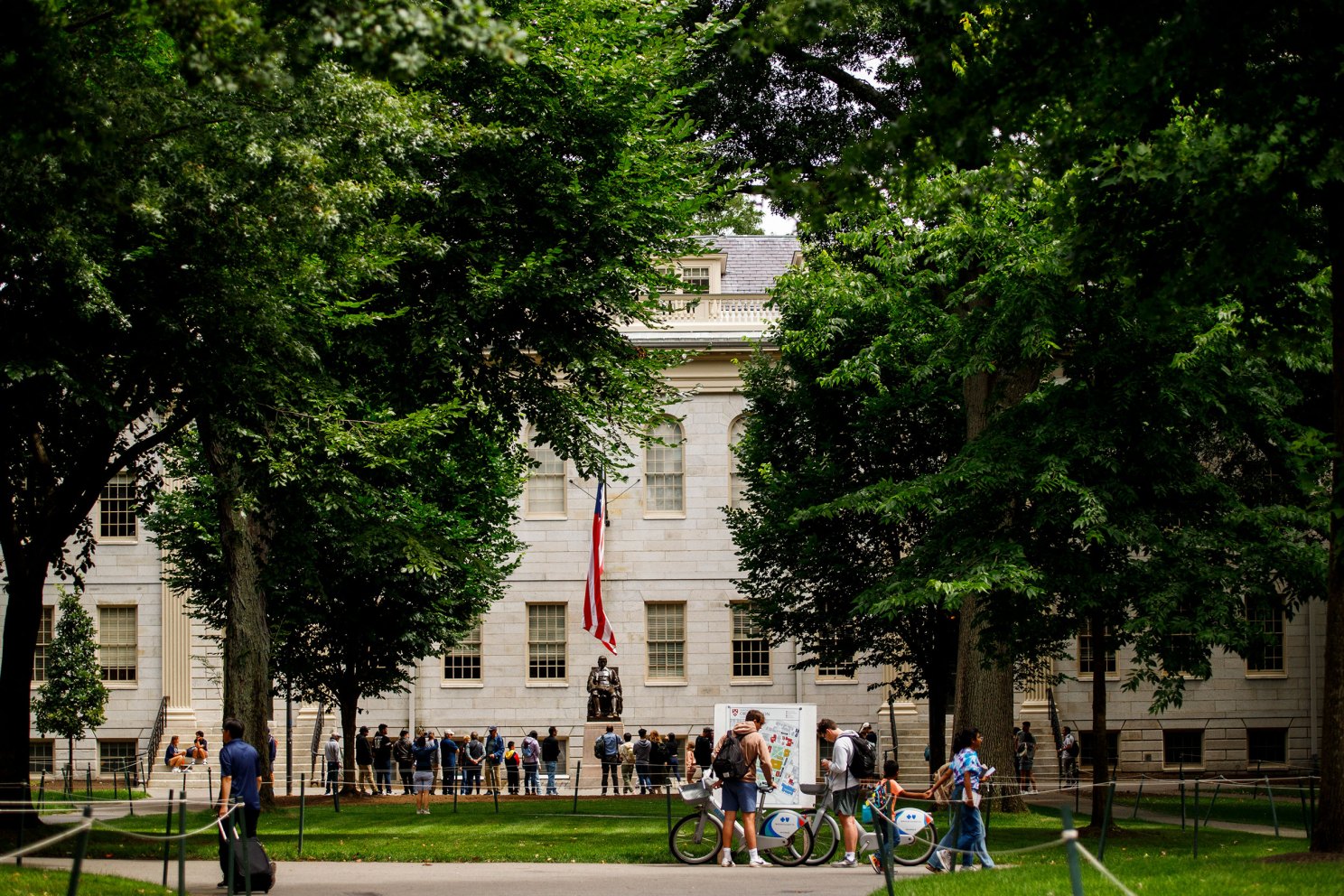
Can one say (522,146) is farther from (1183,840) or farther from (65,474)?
(1183,840)

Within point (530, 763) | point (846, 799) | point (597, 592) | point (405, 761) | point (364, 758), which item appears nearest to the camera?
point (846, 799)

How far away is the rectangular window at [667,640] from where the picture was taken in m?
44.4

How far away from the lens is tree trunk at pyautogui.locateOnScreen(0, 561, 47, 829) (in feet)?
64.2

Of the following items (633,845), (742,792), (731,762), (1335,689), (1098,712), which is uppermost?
(1335,689)

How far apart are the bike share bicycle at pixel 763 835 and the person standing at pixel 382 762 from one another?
1859 centimetres

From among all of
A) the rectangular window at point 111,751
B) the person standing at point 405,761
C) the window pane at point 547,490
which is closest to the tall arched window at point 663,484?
the window pane at point 547,490

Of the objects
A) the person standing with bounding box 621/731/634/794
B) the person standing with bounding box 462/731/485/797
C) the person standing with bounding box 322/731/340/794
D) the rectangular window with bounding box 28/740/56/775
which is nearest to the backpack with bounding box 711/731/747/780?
the person standing with bounding box 621/731/634/794

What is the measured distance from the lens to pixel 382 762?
118 ft

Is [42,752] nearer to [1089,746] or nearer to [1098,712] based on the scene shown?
[1089,746]

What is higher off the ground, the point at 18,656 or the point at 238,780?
the point at 18,656

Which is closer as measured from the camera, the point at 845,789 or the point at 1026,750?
the point at 845,789

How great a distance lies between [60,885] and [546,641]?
102 feet

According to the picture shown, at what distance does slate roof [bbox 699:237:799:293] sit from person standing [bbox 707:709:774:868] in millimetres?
30365

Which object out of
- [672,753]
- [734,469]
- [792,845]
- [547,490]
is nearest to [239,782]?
[792,845]
